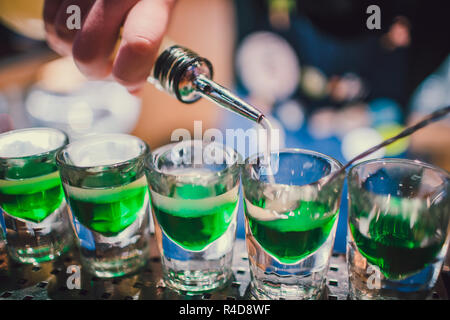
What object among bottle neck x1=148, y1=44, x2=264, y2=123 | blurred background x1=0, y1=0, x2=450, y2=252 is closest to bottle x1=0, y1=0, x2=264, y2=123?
bottle neck x1=148, y1=44, x2=264, y2=123

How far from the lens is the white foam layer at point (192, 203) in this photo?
1.86ft

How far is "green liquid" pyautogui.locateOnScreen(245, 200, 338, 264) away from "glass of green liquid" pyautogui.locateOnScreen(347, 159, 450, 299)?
0.13 feet

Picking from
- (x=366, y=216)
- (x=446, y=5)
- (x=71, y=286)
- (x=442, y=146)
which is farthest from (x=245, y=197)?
(x=442, y=146)

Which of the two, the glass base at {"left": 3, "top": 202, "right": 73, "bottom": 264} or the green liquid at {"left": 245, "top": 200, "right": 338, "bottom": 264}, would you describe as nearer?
the green liquid at {"left": 245, "top": 200, "right": 338, "bottom": 264}

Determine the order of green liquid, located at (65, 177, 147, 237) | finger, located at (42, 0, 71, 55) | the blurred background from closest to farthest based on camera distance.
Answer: green liquid, located at (65, 177, 147, 237) → finger, located at (42, 0, 71, 55) → the blurred background

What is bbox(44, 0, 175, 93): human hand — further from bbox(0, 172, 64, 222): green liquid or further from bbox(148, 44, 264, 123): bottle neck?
bbox(0, 172, 64, 222): green liquid

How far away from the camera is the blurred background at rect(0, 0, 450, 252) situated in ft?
5.38

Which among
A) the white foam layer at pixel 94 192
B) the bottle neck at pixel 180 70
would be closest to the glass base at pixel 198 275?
the white foam layer at pixel 94 192

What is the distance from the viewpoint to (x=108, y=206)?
62 centimetres

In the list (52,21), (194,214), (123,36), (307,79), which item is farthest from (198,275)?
(307,79)

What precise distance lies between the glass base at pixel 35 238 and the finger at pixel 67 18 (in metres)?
0.28

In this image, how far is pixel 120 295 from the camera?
0.62 meters
